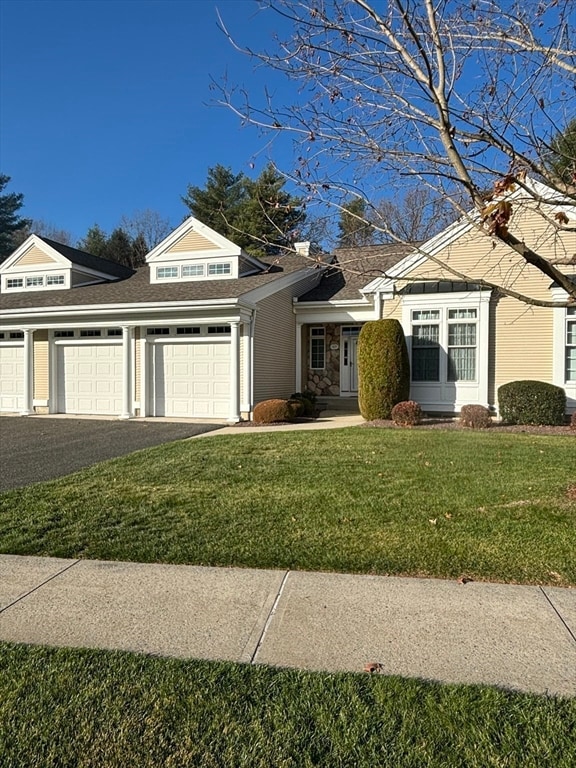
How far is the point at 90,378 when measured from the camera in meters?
15.1

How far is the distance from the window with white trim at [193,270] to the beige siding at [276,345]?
2825 millimetres

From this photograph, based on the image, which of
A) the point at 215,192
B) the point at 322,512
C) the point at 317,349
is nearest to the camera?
the point at 322,512

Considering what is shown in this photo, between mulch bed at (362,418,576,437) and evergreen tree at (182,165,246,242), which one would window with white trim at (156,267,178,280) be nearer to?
mulch bed at (362,418,576,437)

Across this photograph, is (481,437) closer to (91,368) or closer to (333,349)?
(333,349)

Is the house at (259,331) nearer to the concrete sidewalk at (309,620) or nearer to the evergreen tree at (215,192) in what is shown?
the concrete sidewalk at (309,620)

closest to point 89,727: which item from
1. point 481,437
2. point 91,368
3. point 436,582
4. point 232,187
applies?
point 436,582

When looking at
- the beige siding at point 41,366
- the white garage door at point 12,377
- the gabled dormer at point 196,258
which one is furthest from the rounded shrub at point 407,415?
the white garage door at point 12,377

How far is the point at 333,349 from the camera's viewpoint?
→ 655 inches

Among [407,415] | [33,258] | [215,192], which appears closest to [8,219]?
[215,192]

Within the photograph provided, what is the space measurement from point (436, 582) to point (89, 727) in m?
2.42

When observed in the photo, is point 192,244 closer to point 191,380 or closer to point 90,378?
point 191,380

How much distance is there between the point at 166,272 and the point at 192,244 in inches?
48.8

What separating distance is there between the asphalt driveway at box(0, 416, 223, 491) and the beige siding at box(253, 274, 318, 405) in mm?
2478

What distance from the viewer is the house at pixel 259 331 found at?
12.6m
